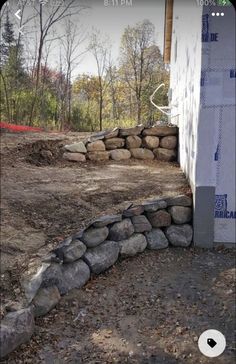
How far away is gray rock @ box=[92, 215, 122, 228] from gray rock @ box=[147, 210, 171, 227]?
0.31 metres

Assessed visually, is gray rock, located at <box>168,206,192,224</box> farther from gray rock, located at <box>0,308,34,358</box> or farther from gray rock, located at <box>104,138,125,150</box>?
gray rock, located at <box>104,138,125,150</box>

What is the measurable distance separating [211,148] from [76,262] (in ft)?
3.84

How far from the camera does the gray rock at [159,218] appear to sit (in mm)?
2479

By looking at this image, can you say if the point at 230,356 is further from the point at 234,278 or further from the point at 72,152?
the point at 72,152

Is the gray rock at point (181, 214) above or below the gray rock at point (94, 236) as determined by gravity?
above

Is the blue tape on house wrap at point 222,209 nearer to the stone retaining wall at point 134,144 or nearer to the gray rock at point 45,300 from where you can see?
the gray rock at point 45,300

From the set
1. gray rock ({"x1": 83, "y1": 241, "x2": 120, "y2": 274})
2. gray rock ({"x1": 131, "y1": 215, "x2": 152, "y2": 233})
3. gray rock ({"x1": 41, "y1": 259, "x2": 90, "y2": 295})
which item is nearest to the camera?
gray rock ({"x1": 41, "y1": 259, "x2": 90, "y2": 295})

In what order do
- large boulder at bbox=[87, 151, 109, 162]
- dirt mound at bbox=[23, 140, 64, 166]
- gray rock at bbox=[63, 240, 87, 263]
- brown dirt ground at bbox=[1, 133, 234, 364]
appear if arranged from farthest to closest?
large boulder at bbox=[87, 151, 109, 162] → dirt mound at bbox=[23, 140, 64, 166] → gray rock at bbox=[63, 240, 87, 263] → brown dirt ground at bbox=[1, 133, 234, 364]

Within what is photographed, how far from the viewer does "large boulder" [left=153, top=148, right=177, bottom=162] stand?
4.28m

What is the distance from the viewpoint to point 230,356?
Result: 1.43 metres

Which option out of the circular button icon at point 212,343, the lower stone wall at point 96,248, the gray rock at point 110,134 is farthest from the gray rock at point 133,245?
the gray rock at point 110,134

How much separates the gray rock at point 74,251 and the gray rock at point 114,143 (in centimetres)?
243

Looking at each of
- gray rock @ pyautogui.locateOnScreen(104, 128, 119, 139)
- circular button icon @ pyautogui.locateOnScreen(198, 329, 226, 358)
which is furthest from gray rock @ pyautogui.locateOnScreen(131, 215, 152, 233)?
gray rock @ pyautogui.locateOnScreen(104, 128, 119, 139)

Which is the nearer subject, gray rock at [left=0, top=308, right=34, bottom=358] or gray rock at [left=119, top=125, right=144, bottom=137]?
gray rock at [left=0, top=308, right=34, bottom=358]
